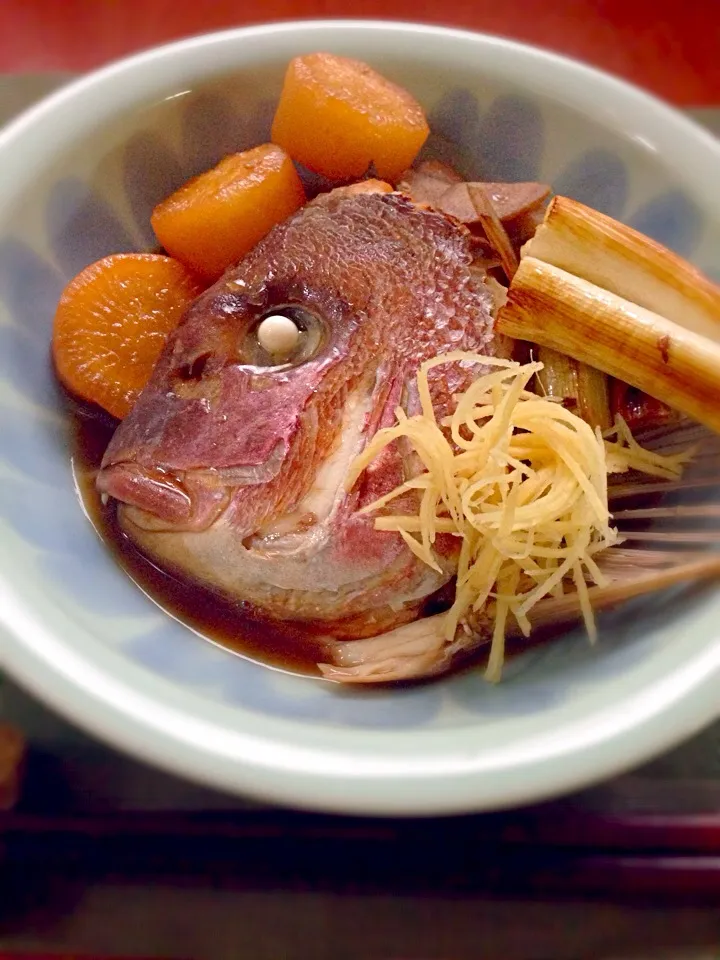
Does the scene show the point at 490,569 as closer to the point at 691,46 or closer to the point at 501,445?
the point at 501,445

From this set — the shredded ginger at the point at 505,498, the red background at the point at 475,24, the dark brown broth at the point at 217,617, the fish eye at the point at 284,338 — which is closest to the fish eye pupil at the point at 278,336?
the fish eye at the point at 284,338

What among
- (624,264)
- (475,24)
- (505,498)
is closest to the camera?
(505,498)

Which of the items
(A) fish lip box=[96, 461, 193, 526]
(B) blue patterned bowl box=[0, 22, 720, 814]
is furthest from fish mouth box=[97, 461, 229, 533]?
(B) blue patterned bowl box=[0, 22, 720, 814]

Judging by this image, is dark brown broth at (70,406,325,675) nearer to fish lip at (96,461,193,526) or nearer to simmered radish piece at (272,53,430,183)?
fish lip at (96,461,193,526)

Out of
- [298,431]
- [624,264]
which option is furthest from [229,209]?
[624,264]

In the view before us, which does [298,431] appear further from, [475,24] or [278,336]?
[475,24]

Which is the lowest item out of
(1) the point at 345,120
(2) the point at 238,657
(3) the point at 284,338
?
(2) the point at 238,657

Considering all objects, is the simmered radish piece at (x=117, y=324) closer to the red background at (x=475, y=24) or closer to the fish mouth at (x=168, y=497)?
the fish mouth at (x=168, y=497)

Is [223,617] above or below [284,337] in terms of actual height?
below
